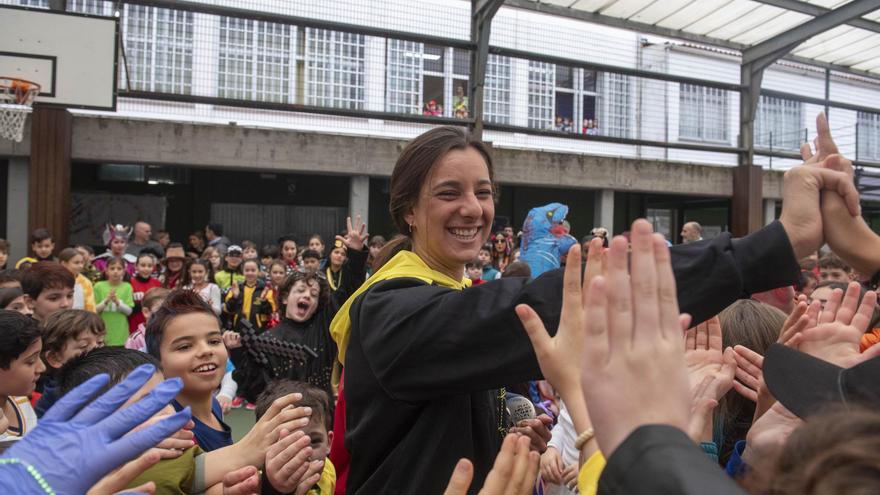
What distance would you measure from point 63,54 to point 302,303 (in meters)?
5.49

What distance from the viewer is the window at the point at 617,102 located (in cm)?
1139

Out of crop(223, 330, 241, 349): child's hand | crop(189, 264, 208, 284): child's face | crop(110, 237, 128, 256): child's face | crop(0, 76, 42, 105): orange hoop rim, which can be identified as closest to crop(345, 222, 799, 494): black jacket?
crop(223, 330, 241, 349): child's hand

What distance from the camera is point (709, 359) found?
146 centimetres

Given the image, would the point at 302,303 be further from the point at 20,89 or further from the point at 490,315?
the point at 20,89

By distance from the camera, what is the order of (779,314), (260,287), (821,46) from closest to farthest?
(779,314) → (260,287) → (821,46)

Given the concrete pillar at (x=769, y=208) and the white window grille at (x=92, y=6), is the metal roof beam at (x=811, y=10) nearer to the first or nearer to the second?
the concrete pillar at (x=769, y=208)

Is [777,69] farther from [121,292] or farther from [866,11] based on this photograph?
[121,292]

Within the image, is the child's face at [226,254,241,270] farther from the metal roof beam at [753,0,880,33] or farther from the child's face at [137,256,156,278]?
the metal roof beam at [753,0,880,33]

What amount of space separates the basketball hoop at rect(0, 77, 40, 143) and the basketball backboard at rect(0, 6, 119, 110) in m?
0.14

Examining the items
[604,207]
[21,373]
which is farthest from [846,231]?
[604,207]

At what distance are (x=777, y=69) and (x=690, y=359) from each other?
16730mm

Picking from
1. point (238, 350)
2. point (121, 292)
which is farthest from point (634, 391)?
point (121, 292)

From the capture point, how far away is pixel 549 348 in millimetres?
967

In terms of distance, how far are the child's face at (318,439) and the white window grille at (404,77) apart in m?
8.03
